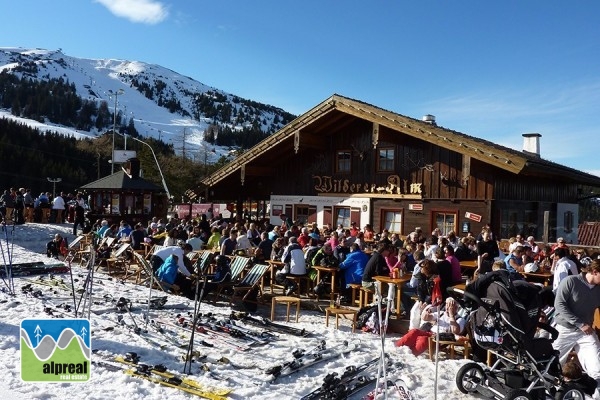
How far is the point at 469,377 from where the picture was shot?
18.4 feet

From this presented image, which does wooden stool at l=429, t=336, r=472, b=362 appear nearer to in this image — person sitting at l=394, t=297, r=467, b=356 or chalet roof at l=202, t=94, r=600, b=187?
person sitting at l=394, t=297, r=467, b=356

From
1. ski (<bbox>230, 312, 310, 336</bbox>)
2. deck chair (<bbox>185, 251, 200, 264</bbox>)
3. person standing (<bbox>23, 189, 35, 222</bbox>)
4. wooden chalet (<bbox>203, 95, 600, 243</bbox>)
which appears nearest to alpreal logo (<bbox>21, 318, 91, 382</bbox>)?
ski (<bbox>230, 312, 310, 336</bbox>)

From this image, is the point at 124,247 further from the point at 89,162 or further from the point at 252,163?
the point at 89,162

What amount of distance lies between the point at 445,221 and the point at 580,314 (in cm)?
1043

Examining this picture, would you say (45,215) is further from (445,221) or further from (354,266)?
(354,266)

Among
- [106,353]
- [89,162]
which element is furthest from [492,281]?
[89,162]

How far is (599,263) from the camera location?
222 inches

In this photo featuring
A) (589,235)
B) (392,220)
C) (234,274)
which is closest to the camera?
(234,274)

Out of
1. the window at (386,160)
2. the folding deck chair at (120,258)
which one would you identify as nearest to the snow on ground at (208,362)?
the folding deck chair at (120,258)

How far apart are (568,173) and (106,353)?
14736mm

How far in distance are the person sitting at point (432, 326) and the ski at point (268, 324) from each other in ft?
4.92

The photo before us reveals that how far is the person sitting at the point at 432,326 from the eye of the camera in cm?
669

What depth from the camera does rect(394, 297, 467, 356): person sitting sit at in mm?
6691

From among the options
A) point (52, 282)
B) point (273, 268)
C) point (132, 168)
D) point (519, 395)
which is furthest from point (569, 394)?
point (132, 168)
